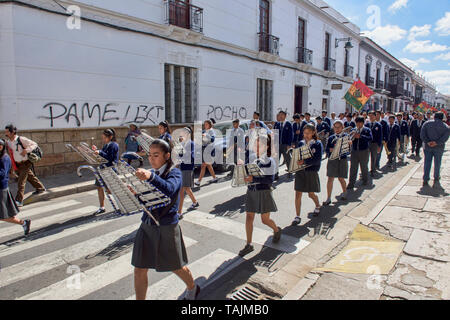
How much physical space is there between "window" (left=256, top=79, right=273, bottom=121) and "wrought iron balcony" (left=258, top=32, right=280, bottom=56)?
5.74 ft

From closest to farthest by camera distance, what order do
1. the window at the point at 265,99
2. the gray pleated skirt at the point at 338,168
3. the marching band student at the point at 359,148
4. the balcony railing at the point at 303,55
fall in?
1. the gray pleated skirt at the point at 338,168
2. the marching band student at the point at 359,148
3. the window at the point at 265,99
4. the balcony railing at the point at 303,55

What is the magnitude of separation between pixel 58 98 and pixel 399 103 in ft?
162

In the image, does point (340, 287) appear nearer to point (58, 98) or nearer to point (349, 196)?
point (349, 196)

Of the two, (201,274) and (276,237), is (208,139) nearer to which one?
(276,237)

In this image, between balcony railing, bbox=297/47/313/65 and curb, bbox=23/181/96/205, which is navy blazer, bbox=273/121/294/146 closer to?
curb, bbox=23/181/96/205

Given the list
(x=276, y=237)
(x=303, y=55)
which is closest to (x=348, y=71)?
(x=303, y=55)

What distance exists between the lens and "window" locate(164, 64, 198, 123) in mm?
12828

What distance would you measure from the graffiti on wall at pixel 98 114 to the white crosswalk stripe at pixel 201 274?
24.3ft

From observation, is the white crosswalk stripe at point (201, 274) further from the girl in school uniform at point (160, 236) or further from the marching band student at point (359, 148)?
the marching band student at point (359, 148)

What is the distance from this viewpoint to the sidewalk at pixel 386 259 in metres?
3.30

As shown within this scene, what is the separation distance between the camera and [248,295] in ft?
10.9

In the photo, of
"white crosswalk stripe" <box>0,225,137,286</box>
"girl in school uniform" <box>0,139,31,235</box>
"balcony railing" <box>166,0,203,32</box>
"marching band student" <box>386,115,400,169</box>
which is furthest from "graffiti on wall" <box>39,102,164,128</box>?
"marching band student" <box>386,115,400,169</box>

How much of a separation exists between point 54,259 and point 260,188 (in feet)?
9.62

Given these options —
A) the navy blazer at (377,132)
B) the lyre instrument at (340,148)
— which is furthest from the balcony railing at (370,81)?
the lyre instrument at (340,148)
